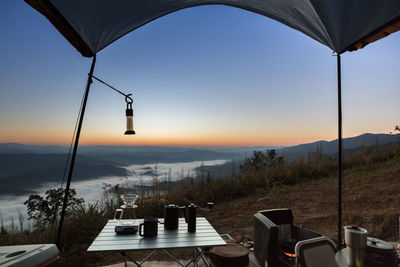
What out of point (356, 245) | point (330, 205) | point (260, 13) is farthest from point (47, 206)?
point (330, 205)

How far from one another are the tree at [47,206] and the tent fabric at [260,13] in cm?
298

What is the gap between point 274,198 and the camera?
559 centimetres

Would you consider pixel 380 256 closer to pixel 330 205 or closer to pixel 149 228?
pixel 149 228

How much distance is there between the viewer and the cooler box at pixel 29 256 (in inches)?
55.5

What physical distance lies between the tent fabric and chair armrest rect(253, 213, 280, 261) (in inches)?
77.3

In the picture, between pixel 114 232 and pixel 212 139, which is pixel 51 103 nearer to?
pixel 114 232

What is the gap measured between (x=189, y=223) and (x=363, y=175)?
635cm

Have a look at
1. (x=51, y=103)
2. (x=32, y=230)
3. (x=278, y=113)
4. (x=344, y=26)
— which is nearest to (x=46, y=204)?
→ (x=32, y=230)

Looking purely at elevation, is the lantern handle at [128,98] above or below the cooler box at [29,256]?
above

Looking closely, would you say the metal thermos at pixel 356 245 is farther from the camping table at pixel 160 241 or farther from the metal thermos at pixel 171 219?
the metal thermos at pixel 171 219

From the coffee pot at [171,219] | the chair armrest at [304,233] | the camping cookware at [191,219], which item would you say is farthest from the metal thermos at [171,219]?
the chair armrest at [304,233]

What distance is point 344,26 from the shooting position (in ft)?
8.23

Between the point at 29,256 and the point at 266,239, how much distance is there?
1.67 metres

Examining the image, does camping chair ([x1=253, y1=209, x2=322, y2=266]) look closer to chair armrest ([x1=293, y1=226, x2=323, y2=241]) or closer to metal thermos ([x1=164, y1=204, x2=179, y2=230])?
chair armrest ([x1=293, y1=226, x2=323, y2=241])
